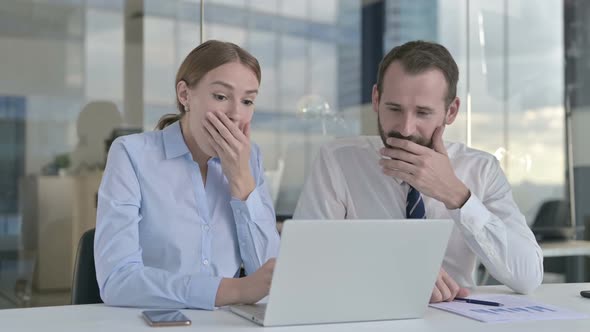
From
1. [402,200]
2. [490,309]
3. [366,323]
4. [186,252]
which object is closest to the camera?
[366,323]

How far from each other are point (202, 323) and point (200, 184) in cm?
68

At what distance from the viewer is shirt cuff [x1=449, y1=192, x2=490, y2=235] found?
2160mm

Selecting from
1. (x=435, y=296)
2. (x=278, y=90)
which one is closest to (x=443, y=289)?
(x=435, y=296)

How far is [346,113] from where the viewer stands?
15.2 feet

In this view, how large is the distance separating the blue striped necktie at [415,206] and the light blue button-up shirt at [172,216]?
1.43ft

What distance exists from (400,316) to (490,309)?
267mm

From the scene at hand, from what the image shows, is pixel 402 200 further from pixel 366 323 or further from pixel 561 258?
pixel 561 258

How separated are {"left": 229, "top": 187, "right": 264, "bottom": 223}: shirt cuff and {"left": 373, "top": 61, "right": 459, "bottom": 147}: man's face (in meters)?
0.47

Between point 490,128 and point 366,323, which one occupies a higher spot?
point 490,128

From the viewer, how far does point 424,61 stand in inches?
94.5

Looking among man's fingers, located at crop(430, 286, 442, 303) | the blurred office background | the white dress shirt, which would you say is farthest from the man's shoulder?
the blurred office background

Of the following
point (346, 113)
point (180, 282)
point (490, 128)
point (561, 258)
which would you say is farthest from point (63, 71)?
point (561, 258)

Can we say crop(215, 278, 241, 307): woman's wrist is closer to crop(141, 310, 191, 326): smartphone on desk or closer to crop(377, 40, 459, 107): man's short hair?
crop(141, 310, 191, 326): smartphone on desk

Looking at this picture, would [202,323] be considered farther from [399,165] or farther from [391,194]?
[391,194]
